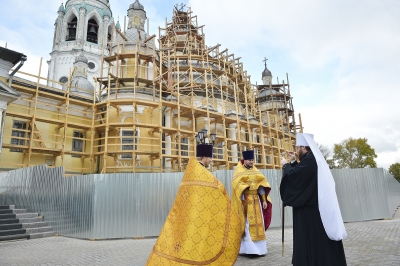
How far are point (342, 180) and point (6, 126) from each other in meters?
18.4

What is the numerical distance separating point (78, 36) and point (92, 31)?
10.7 feet

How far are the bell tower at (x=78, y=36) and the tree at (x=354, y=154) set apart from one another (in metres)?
44.6

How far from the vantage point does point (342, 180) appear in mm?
12617

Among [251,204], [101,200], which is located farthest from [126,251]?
[251,204]

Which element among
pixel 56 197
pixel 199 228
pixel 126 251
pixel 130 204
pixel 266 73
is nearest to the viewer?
pixel 199 228

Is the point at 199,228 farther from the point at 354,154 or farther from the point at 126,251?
the point at 354,154

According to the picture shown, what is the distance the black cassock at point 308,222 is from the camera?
362cm

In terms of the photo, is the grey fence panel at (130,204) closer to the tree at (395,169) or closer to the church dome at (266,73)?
the church dome at (266,73)

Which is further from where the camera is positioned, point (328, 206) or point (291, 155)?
point (291, 155)

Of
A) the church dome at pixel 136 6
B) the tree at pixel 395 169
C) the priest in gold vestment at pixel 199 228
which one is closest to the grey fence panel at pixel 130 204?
the priest in gold vestment at pixel 199 228

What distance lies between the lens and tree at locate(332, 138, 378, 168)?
157 ft

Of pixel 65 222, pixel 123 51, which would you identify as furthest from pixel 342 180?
pixel 123 51

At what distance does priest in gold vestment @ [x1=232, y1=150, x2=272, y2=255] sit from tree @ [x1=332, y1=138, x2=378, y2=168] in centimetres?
4856

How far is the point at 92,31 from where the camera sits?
43.9 meters
